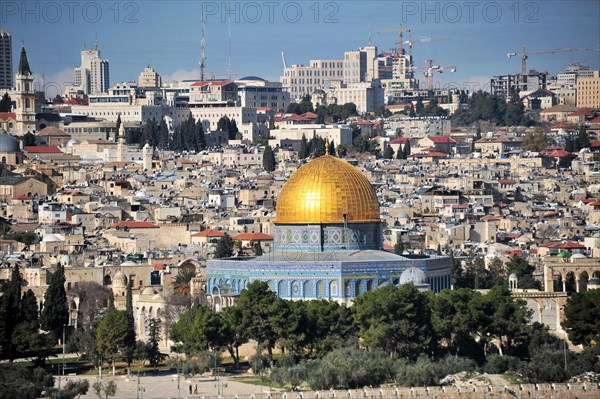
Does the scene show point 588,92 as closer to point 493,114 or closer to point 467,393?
point 493,114

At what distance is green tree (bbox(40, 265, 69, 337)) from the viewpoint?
54.0m

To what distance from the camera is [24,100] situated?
12000 centimetres

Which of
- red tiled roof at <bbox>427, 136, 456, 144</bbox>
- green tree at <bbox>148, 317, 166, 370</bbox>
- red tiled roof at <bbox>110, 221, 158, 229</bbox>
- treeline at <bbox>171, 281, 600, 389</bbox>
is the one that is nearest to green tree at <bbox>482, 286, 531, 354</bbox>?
treeline at <bbox>171, 281, 600, 389</bbox>

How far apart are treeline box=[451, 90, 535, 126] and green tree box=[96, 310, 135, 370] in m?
98.8

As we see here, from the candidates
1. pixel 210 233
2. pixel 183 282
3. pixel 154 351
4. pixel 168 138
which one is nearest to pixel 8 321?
pixel 154 351

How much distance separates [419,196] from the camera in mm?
89688

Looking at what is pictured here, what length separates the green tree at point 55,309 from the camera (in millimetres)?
53969

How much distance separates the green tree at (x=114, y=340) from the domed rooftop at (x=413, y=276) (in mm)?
7546

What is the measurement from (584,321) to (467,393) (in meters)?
5.81

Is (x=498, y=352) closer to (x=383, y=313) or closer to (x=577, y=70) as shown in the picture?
(x=383, y=313)

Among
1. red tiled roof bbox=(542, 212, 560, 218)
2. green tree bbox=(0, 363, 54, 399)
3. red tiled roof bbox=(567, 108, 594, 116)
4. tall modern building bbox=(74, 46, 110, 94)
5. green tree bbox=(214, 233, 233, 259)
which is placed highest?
tall modern building bbox=(74, 46, 110, 94)

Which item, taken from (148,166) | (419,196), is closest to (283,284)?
(419,196)

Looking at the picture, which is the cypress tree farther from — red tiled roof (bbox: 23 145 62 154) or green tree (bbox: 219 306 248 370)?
green tree (bbox: 219 306 248 370)

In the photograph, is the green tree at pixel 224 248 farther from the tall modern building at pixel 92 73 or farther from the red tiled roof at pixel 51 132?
the tall modern building at pixel 92 73
